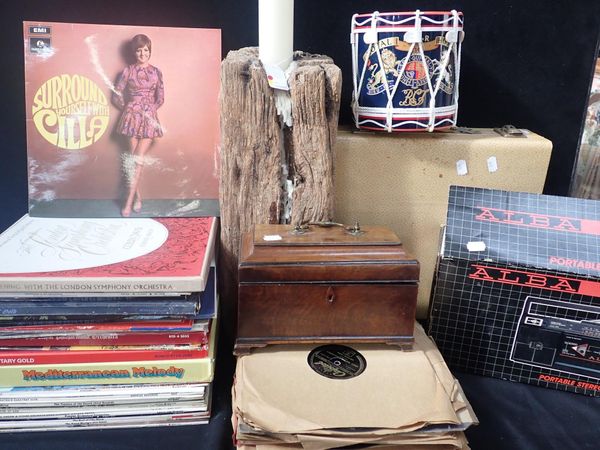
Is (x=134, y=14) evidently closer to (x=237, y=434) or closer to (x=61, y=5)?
(x=61, y=5)

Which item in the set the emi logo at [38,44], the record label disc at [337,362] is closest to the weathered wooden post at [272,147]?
the record label disc at [337,362]

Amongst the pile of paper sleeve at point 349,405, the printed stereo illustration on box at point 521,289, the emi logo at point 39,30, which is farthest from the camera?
the emi logo at point 39,30

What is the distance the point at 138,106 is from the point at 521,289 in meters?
0.99

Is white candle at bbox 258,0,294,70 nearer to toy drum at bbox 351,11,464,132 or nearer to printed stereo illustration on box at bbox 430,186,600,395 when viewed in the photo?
toy drum at bbox 351,11,464,132

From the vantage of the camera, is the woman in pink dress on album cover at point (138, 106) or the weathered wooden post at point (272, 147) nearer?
the weathered wooden post at point (272, 147)

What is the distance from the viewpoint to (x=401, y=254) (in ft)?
3.21

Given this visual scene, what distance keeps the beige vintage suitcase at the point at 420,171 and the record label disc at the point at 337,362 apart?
384 millimetres

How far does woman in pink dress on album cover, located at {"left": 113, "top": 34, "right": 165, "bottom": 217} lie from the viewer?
1.26m

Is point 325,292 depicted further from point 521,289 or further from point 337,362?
point 521,289

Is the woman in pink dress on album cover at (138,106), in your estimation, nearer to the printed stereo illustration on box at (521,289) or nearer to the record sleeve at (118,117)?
the record sleeve at (118,117)

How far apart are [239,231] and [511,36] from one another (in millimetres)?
904

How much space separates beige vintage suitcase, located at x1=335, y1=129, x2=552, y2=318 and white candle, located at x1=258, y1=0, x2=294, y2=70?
0.24m

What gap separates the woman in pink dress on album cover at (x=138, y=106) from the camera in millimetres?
1256

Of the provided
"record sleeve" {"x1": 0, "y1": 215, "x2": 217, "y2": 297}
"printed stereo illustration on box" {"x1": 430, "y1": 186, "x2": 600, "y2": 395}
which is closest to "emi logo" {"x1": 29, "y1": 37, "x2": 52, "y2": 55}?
"record sleeve" {"x1": 0, "y1": 215, "x2": 217, "y2": 297}
